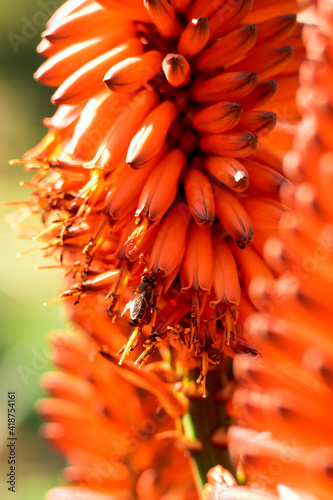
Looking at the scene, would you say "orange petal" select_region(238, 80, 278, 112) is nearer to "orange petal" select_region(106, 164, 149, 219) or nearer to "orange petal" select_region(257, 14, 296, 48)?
"orange petal" select_region(257, 14, 296, 48)

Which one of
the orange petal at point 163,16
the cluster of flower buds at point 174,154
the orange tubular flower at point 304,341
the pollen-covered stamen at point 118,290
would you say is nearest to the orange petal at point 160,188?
the cluster of flower buds at point 174,154

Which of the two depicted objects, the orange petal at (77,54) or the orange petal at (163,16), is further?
the orange petal at (77,54)

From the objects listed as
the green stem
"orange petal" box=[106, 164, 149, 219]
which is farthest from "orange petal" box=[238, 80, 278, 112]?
the green stem

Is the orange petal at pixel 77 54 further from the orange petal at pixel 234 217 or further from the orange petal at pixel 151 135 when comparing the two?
the orange petal at pixel 234 217

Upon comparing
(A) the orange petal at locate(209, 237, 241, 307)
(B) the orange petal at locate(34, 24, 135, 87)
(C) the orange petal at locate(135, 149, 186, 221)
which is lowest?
(A) the orange petal at locate(209, 237, 241, 307)

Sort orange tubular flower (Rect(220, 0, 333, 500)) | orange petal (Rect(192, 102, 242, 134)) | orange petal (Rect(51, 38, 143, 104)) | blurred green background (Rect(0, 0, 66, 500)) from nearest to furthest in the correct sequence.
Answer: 1. orange tubular flower (Rect(220, 0, 333, 500))
2. orange petal (Rect(192, 102, 242, 134))
3. orange petal (Rect(51, 38, 143, 104))
4. blurred green background (Rect(0, 0, 66, 500))

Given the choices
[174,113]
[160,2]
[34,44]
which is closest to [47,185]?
[174,113]

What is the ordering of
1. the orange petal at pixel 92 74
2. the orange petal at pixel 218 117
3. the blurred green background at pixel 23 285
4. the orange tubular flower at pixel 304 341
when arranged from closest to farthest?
the orange tubular flower at pixel 304 341 → the orange petal at pixel 218 117 → the orange petal at pixel 92 74 → the blurred green background at pixel 23 285
